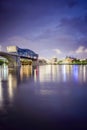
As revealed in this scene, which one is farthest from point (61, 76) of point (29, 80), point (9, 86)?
point (9, 86)

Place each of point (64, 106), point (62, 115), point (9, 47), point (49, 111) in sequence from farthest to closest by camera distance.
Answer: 1. point (9, 47)
2. point (64, 106)
3. point (49, 111)
4. point (62, 115)

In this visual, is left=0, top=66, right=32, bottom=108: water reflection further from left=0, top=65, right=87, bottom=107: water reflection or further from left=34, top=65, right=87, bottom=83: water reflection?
left=34, top=65, right=87, bottom=83: water reflection

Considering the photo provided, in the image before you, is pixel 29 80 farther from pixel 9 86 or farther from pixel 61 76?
pixel 61 76

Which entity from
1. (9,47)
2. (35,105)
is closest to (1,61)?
(9,47)

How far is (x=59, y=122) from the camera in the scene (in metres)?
5.16

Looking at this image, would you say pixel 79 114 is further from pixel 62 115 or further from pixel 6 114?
pixel 6 114

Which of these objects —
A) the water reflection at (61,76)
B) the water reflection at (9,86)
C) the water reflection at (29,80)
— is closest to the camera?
the water reflection at (9,86)

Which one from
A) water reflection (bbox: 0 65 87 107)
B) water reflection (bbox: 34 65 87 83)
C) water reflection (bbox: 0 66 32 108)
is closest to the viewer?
water reflection (bbox: 0 66 32 108)

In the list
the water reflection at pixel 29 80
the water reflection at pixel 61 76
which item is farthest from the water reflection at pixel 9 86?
the water reflection at pixel 61 76

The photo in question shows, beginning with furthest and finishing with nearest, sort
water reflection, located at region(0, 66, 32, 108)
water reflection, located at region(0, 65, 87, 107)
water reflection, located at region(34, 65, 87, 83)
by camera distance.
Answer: water reflection, located at region(34, 65, 87, 83) → water reflection, located at region(0, 65, 87, 107) → water reflection, located at region(0, 66, 32, 108)

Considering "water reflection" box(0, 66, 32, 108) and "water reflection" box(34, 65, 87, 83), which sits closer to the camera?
"water reflection" box(0, 66, 32, 108)

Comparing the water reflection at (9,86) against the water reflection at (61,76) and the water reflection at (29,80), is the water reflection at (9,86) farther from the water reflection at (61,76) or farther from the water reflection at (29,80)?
the water reflection at (61,76)

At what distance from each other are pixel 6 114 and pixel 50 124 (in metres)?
1.50

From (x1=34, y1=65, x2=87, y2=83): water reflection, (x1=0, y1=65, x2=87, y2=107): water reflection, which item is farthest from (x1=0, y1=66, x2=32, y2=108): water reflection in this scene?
(x1=34, y1=65, x2=87, y2=83): water reflection
